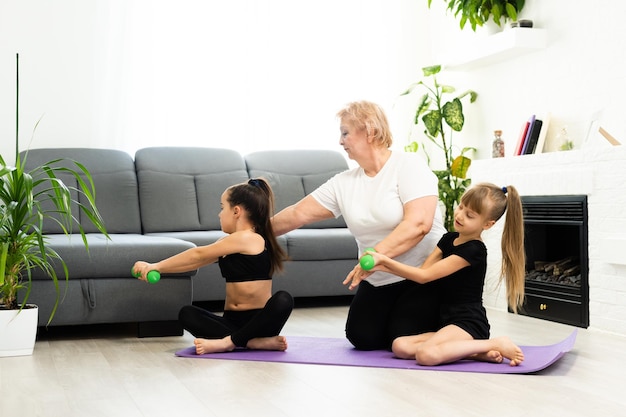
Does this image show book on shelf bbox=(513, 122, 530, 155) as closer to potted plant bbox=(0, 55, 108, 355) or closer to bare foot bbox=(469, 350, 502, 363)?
bare foot bbox=(469, 350, 502, 363)

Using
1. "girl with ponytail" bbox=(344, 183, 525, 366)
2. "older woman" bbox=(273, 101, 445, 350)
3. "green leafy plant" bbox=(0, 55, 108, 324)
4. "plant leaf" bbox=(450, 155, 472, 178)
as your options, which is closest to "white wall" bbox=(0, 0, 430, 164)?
"plant leaf" bbox=(450, 155, 472, 178)

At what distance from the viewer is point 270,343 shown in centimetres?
307

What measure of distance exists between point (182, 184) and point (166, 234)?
421 millimetres

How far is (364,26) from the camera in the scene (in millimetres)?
5797

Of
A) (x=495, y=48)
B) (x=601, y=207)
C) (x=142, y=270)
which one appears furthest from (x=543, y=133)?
(x=142, y=270)

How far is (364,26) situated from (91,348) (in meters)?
3.44

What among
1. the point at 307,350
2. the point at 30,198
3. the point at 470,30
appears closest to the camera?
the point at 30,198

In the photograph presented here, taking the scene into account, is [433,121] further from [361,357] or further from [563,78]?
[361,357]

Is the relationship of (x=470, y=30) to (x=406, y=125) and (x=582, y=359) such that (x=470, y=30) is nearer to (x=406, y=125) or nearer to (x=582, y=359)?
(x=406, y=125)

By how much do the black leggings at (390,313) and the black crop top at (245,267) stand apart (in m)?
0.40

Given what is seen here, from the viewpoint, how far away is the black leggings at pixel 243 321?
298 centimetres

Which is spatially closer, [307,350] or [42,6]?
[307,350]

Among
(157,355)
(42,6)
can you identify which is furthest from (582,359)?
(42,6)

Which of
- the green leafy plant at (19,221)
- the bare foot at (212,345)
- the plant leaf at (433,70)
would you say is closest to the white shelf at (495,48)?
the plant leaf at (433,70)
